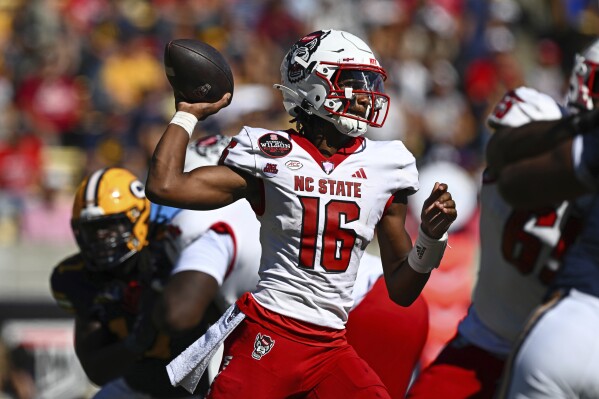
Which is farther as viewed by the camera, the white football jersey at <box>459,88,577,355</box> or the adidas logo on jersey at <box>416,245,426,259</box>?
the white football jersey at <box>459,88,577,355</box>

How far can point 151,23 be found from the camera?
12.3m

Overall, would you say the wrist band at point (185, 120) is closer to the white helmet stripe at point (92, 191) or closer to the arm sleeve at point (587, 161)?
the arm sleeve at point (587, 161)

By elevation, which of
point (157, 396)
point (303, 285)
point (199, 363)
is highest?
point (303, 285)

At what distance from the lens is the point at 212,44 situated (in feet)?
38.2

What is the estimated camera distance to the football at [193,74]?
3.89m

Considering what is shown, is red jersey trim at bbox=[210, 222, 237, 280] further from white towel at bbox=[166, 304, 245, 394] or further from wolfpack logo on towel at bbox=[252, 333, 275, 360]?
wolfpack logo on towel at bbox=[252, 333, 275, 360]

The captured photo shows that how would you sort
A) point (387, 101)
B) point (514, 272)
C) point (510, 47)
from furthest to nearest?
point (510, 47), point (514, 272), point (387, 101)

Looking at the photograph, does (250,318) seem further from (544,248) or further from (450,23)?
(450,23)

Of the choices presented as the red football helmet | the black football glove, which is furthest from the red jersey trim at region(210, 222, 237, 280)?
the black football glove

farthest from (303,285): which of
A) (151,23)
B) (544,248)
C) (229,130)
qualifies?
(151,23)

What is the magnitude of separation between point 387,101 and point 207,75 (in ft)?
2.16

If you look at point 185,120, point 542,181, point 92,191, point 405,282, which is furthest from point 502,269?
point 92,191

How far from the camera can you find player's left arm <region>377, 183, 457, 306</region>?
3.79m

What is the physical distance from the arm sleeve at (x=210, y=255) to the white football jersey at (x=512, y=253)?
1.06m
